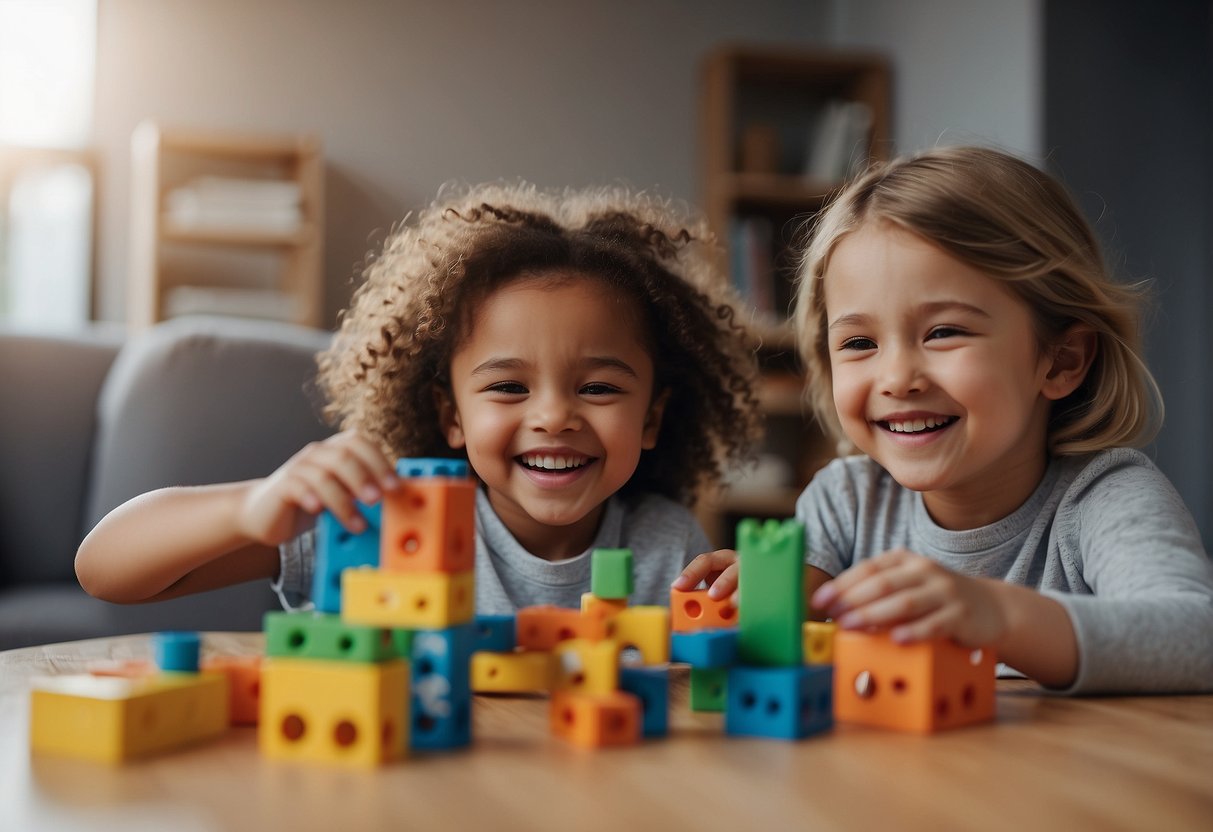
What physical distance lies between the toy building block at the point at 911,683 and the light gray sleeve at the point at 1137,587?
0.36 feet

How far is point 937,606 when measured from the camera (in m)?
0.72

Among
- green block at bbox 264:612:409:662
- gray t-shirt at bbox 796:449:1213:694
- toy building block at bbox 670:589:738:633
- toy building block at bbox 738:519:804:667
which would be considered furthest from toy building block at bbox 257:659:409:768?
gray t-shirt at bbox 796:449:1213:694

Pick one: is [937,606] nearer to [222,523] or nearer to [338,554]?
[338,554]

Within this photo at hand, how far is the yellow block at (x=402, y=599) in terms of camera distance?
0.64 metres

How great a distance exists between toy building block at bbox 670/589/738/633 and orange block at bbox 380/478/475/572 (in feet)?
0.92

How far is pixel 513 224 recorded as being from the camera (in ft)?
4.51

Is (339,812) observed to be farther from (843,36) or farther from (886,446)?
(843,36)

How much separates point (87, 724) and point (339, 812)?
0.18 m

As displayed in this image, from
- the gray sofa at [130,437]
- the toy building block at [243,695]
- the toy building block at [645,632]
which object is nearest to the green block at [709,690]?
the toy building block at [645,632]

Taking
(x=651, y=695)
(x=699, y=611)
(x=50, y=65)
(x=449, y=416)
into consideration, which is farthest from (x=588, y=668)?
(x=50, y=65)

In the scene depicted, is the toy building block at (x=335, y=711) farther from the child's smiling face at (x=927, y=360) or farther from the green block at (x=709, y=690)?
the child's smiling face at (x=927, y=360)

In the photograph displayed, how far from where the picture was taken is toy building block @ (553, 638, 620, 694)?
0.69 meters

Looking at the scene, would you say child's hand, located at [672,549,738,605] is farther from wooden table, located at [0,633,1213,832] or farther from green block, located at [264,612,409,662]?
green block, located at [264,612,409,662]

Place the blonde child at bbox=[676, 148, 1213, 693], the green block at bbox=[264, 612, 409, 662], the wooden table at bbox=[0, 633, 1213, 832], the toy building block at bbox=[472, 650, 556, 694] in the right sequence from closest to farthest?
the wooden table at bbox=[0, 633, 1213, 832]
the green block at bbox=[264, 612, 409, 662]
the toy building block at bbox=[472, 650, 556, 694]
the blonde child at bbox=[676, 148, 1213, 693]
